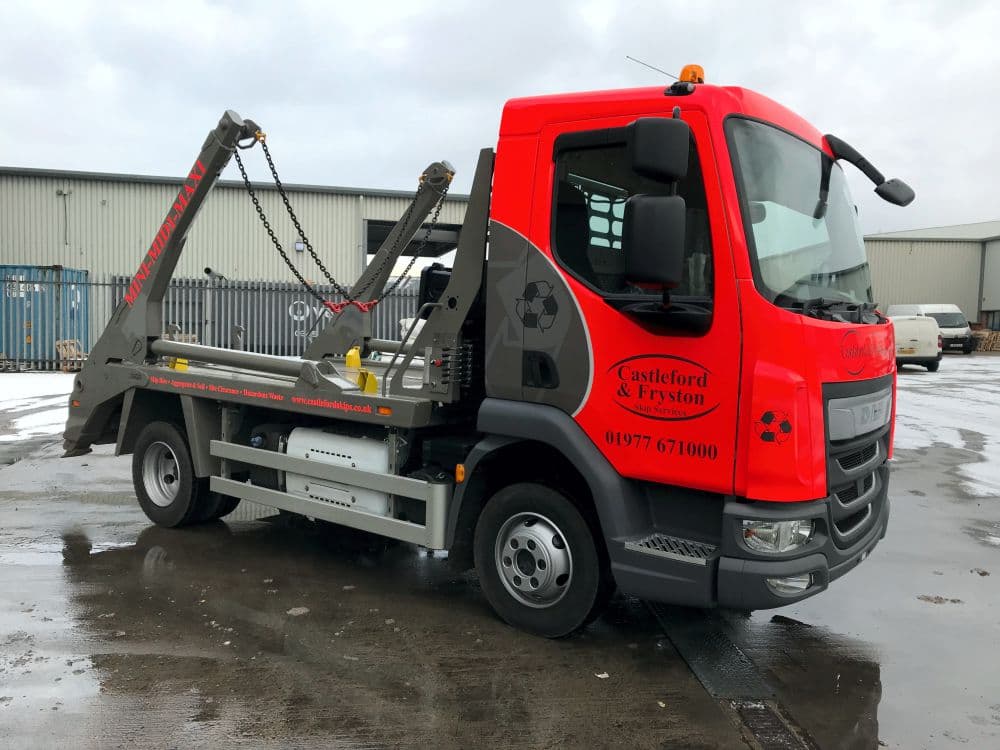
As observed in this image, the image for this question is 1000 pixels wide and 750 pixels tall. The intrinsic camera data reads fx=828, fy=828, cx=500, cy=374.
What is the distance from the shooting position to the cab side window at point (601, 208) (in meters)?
3.77

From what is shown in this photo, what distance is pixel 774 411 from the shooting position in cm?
353

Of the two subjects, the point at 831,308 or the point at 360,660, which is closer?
the point at 831,308

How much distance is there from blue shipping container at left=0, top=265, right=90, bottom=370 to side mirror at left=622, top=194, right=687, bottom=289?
69.4 feet

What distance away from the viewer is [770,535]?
3.65 m

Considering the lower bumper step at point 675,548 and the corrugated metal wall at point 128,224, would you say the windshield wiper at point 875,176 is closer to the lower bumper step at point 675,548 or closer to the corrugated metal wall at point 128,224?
the lower bumper step at point 675,548

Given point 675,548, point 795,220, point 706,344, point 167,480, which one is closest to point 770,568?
point 675,548

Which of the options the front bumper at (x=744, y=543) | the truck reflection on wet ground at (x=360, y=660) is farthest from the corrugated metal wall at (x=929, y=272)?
the truck reflection on wet ground at (x=360, y=660)

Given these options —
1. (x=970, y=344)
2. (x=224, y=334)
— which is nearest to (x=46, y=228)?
(x=224, y=334)

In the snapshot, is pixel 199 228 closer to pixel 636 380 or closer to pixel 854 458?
pixel 636 380

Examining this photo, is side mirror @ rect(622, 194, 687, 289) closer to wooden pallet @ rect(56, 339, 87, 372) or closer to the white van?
wooden pallet @ rect(56, 339, 87, 372)

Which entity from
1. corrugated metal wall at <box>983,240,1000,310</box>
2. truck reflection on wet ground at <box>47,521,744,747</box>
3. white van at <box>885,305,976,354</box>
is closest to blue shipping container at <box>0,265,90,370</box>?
truck reflection on wet ground at <box>47,521,744,747</box>

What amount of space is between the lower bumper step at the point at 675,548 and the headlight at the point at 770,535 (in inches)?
7.0

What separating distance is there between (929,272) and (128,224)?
1430 inches

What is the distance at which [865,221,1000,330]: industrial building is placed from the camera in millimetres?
40688
